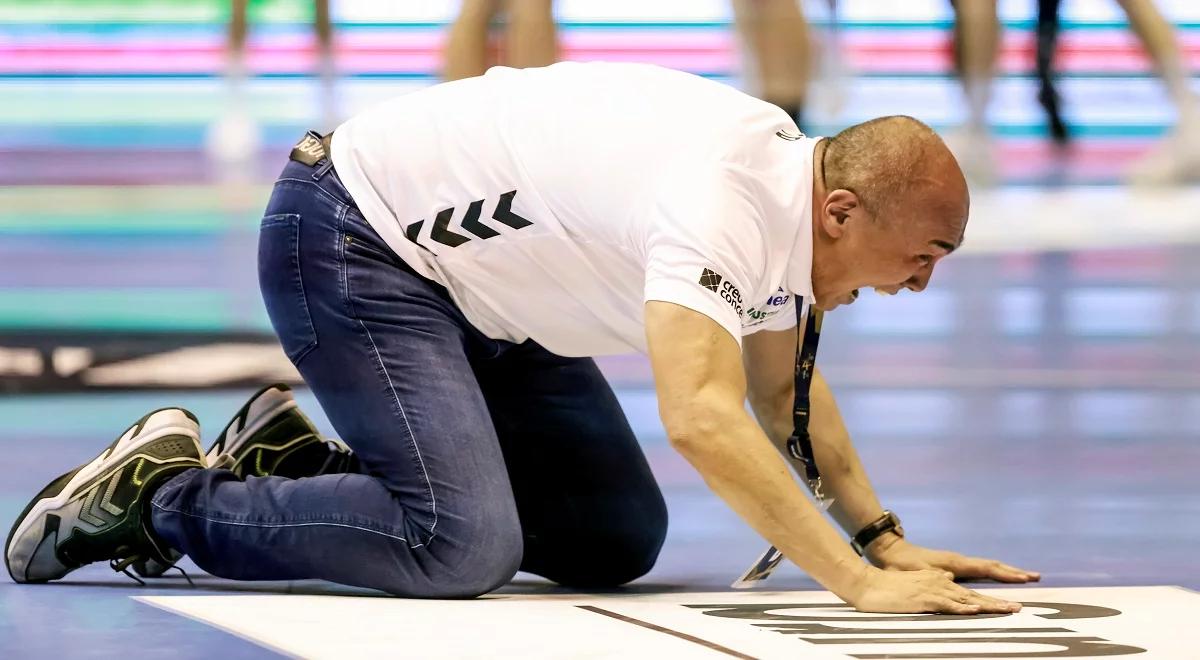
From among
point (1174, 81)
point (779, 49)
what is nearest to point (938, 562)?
point (779, 49)

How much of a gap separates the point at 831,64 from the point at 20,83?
430 centimetres

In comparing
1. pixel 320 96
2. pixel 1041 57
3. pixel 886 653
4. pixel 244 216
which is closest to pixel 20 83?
pixel 320 96

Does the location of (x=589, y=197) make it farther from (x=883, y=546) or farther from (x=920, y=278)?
(x=883, y=546)

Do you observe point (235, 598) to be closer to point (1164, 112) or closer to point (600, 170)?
point (600, 170)

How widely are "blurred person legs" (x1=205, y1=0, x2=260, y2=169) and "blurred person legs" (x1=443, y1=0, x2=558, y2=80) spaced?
167cm

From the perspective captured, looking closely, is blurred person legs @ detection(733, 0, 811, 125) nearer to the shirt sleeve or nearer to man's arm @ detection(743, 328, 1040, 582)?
man's arm @ detection(743, 328, 1040, 582)

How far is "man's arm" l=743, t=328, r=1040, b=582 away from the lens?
2.41 meters

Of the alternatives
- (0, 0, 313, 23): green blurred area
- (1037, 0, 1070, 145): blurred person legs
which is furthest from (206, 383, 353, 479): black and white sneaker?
(0, 0, 313, 23): green blurred area

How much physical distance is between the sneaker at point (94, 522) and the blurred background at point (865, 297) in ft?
1.32

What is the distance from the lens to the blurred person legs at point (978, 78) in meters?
6.35

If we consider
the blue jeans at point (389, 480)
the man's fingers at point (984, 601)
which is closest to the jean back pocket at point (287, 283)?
the blue jeans at point (389, 480)

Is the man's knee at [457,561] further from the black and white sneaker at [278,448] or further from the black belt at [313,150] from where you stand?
the black belt at [313,150]

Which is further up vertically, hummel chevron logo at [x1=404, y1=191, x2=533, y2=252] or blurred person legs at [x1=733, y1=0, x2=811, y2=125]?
blurred person legs at [x1=733, y1=0, x2=811, y2=125]

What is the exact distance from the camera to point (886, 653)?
6.15 ft
